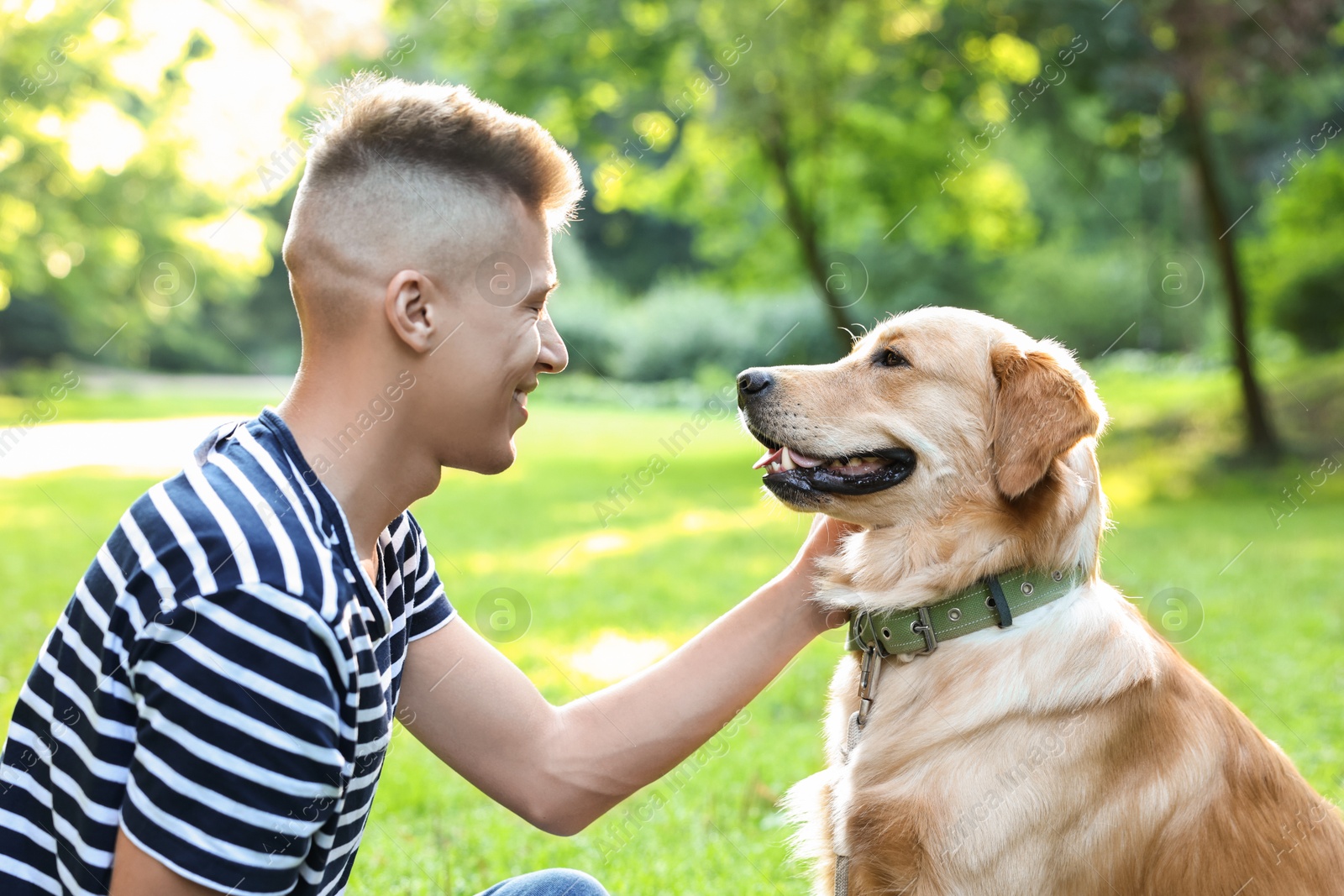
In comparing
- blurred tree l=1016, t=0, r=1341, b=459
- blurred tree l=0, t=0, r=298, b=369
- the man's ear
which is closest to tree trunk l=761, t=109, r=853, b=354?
blurred tree l=1016, t=0, r=1341, b=459

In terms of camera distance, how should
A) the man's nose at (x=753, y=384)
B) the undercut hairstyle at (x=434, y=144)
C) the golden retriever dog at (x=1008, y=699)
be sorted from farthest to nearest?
1. the man's nose at (x=753, y=384)
2. the golden retriever dog at (x=1008, y=699)
3. the undercut hairstyle at (x=434, y=144)

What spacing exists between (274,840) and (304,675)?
0.24m

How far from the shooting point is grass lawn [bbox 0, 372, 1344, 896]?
3818mm

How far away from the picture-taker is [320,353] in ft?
5.97

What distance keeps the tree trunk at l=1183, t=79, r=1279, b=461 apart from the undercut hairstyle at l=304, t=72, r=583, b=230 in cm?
1320

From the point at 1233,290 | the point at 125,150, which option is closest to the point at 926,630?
the point at 125,150

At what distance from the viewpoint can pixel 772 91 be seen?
15188 millimetres

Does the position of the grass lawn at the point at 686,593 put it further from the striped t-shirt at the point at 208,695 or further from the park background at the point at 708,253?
the striped t-shirt at the point at 208,695

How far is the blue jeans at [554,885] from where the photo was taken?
234cm

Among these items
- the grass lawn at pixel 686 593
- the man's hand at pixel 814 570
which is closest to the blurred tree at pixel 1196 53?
the grass lawn at pixel 686 593

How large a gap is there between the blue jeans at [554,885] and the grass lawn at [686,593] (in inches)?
43.3

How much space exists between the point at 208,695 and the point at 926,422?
1.95 m

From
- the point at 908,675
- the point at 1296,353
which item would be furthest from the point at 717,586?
the point at 1296,353

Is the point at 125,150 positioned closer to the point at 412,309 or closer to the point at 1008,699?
the point at 412,309
